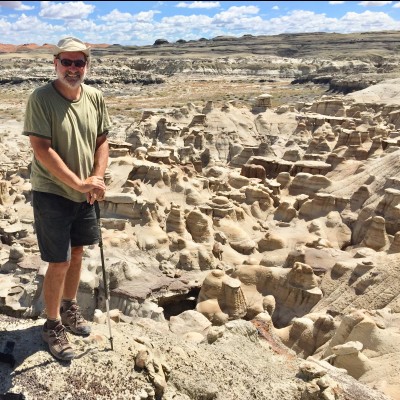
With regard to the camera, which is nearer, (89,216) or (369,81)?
(89,216)

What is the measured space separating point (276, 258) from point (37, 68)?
76093 millimetres

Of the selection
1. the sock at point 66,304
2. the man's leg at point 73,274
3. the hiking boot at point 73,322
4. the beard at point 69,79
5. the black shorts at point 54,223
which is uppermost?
the beard at point 69,79

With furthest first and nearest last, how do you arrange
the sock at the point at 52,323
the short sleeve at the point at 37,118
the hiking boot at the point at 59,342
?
the sock at the point at 52,323
the hiking boot at the point at 59,342
the short sleeve at the point at 37,118

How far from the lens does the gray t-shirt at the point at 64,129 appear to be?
12.2 feet

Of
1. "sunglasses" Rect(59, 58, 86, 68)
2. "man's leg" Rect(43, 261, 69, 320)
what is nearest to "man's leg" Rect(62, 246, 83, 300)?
"man's leg" Rect(43, 261, 69, 320)

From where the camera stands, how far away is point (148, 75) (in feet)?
268

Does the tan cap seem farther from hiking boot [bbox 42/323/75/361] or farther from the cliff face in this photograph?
the cliff face

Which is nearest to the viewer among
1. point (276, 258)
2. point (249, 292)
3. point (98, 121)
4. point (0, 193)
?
point (98, 121)

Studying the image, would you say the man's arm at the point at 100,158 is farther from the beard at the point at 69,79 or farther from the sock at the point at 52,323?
the sock at the point at 52,323

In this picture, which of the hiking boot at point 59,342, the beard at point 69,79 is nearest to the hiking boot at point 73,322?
the hiking boot at point 59,342

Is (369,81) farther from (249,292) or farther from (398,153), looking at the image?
(249,292)

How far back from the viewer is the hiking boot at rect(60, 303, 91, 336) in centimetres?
448

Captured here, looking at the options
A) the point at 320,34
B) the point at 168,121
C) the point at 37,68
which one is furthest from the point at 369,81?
the point at 320,34

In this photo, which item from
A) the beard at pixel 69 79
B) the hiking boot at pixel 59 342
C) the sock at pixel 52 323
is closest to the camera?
the beard at pixel 69 79
